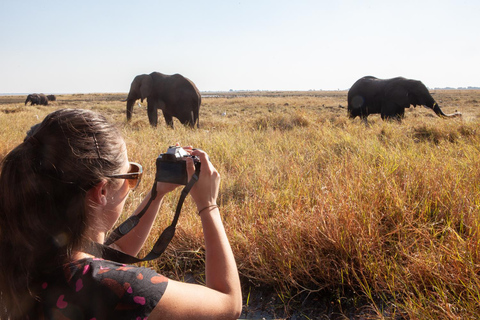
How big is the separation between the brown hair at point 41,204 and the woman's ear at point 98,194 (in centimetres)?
3

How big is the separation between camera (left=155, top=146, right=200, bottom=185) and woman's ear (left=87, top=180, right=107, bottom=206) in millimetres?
324

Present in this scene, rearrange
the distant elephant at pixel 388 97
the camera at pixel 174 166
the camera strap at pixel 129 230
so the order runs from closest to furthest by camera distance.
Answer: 1. the camera strap at pixel 129 230
2. the camera at pixel 174 166
3. the distant elephant at pixel 388 97

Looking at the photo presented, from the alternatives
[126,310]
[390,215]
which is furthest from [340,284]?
[126,310]

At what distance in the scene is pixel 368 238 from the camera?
81.0 inches

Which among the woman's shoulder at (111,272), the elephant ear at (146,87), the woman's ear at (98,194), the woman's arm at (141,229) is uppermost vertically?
the elephant ear at (146,87)

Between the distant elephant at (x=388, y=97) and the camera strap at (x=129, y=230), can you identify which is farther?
the distant elephant at (x=388, y=97)

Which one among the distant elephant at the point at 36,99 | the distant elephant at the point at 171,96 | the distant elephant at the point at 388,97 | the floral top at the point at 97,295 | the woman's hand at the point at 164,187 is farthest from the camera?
the distant elephant at the point at 36,99

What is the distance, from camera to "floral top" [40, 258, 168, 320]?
36.2 inches

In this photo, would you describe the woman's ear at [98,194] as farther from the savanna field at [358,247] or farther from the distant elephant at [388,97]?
the distant elephant at [388,97]

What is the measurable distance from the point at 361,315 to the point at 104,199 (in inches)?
58.3

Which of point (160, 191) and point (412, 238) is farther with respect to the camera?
point (412, 238)

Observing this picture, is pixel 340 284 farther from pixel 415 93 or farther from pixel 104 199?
pixel 415 93

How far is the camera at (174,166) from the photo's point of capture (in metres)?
1.35

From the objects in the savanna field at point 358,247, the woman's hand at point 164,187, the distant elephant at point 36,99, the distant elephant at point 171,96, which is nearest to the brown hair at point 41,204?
the woman's hand at point 164,187
